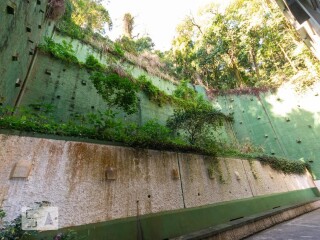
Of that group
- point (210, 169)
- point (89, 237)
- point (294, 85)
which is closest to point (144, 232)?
point (89, 237)

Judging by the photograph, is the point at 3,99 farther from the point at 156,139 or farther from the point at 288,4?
the point at 288,4

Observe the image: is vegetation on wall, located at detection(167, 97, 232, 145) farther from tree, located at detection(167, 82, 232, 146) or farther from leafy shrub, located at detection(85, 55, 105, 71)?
leafy shrub, located at detection(85, 55, 105, 71)

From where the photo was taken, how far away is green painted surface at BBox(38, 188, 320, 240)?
144 inches

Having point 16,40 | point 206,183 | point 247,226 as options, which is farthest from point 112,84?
point 247,226

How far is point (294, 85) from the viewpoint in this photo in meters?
12.8

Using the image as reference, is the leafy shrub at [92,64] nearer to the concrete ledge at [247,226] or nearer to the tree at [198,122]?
the tree at [198,122]

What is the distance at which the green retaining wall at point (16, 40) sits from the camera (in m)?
4.44

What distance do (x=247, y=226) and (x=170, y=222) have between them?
2.28 meters

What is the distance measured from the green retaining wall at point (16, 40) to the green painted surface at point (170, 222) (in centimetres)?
344

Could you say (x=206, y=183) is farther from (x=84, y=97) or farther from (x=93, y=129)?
(x=84, y=97)

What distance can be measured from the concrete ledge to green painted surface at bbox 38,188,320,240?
46 centimetres

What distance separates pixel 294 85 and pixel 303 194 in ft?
21.1

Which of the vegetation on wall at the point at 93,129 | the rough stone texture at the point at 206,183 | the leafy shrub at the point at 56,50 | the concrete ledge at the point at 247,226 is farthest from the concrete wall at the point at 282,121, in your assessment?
the leafy shrub at the point at 56,50

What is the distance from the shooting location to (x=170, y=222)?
4.73 metres
